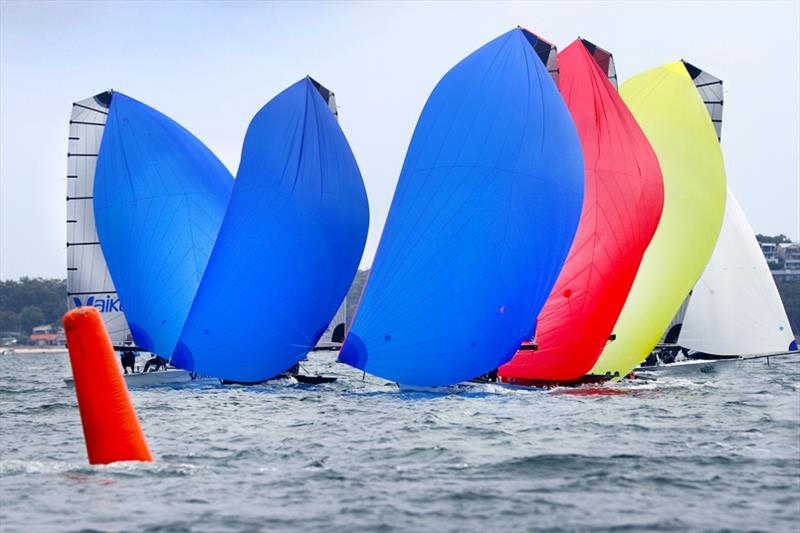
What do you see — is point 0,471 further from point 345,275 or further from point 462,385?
→ point 345,275

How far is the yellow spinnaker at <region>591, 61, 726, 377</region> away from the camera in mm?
26766

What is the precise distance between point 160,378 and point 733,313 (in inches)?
715

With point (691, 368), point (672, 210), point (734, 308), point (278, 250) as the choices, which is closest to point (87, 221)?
point (278, 250)

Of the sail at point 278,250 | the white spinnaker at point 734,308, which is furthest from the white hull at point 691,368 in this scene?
the sail at point 278,250

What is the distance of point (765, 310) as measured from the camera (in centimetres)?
3919

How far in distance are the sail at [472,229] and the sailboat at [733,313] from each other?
17.2m

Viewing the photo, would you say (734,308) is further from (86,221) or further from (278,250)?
(86,221)

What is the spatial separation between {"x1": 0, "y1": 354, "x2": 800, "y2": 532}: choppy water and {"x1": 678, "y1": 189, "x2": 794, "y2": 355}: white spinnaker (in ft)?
62.7

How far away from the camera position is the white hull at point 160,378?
29.8 m

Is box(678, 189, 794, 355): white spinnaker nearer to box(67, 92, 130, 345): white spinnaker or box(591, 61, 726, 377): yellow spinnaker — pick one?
box(591, 61, 726, 377): yellow spinnaker

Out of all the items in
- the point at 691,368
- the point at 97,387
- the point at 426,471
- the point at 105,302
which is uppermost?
the point at 105,302

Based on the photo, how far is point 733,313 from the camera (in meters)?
38.8

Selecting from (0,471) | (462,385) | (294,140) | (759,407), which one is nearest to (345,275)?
(294,140)

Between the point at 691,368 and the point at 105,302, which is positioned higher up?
the point at 105,302
